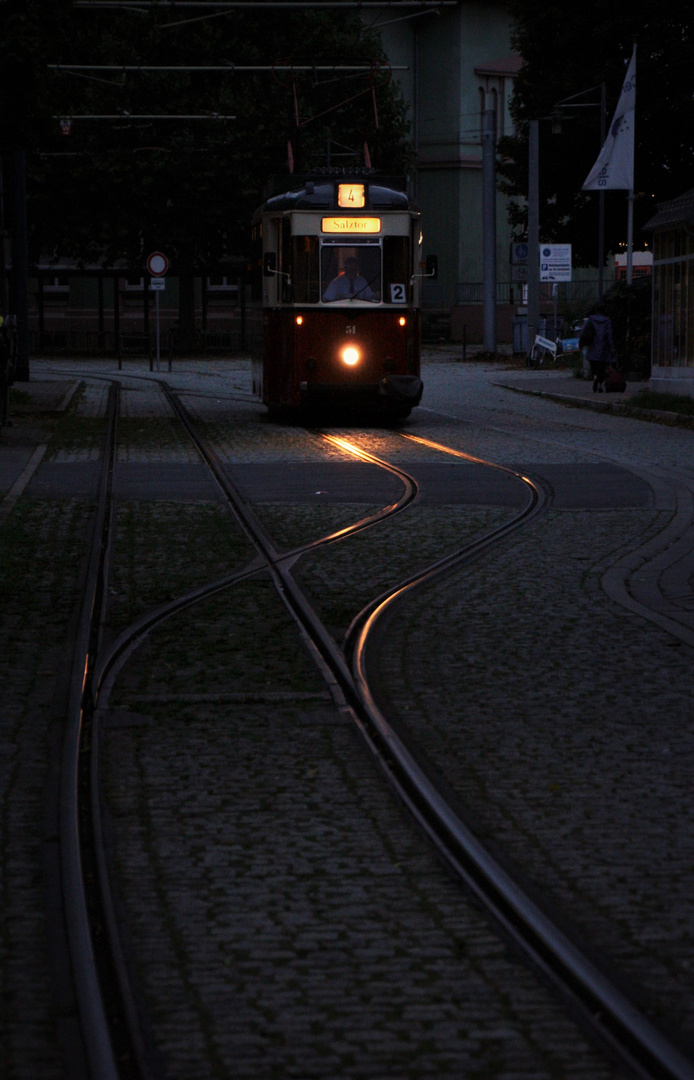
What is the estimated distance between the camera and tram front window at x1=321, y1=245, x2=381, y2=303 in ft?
78.5

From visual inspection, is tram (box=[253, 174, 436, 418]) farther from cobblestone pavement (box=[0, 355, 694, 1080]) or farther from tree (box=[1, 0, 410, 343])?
tree (box=[1, 0, 410, 343])

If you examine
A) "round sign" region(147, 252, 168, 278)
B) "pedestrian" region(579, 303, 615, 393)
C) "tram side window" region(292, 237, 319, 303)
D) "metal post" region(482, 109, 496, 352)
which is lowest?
"pedestrian" region(579, 303, 615, 393)

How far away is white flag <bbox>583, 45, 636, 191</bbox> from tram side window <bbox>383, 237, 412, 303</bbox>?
10.6m

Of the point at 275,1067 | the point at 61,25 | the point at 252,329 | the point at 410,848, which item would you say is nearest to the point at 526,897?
the point at 410,848

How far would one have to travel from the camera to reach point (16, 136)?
2094 centimetres

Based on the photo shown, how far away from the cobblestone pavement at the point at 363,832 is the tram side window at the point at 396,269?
14.2m

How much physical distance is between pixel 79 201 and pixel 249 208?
209 inches

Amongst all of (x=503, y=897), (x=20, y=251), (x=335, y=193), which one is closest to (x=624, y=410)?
(x=335, y=193)

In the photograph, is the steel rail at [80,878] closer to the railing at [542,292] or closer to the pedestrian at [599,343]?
the pedestrian at [599,343]

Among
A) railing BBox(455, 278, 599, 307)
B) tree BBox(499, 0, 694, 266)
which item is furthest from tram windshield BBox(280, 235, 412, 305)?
railing BBox(455, 278, 599, 307)

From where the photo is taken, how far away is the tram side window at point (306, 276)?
23.9 metres

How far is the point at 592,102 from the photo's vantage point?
164 ft

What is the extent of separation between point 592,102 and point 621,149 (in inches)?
673

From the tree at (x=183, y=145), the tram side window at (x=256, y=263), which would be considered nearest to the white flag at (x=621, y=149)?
the tram side window at (x=256, y=263)
